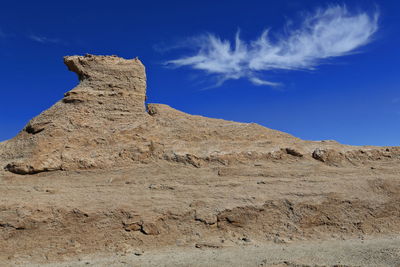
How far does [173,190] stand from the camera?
10227 mm

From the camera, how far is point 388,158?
40.7ft

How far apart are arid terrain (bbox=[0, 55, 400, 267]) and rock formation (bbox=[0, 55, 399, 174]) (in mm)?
38

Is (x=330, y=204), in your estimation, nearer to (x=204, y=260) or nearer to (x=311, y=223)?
(x=311, y=223)

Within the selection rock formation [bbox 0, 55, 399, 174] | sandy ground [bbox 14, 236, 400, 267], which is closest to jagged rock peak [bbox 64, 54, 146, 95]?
rock formation [bbox 0, 55, 399, 174]

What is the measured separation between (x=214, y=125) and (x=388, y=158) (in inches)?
246

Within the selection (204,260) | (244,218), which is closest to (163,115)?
(244,218)

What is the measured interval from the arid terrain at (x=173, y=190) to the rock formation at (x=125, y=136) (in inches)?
1.5

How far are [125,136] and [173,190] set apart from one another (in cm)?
266

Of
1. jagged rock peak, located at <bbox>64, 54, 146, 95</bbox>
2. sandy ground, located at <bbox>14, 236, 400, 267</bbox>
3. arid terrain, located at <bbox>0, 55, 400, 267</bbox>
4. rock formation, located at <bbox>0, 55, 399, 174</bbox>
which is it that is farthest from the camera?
jagged rock peak, located at <bbox>64, 54, 146, 95</bbox>

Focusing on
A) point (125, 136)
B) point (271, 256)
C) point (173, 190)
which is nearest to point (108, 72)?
point (125, 136)

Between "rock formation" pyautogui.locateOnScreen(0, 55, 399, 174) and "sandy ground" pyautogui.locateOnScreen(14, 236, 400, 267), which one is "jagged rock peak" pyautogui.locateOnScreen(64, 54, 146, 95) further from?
"sandy ground" pyautogui.locateOnScreen(14, 236, 400, 267)

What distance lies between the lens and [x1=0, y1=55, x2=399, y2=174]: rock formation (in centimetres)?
1089

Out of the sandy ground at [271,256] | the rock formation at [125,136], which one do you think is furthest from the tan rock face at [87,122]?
the sandy ground at [271,256]

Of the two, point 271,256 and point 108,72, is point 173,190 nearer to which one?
point 271,256
